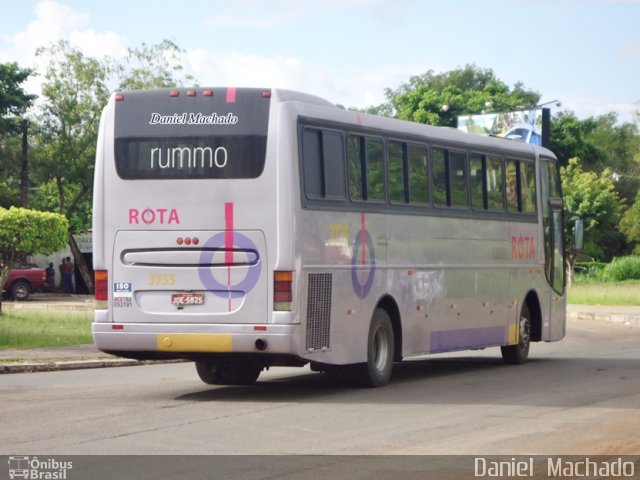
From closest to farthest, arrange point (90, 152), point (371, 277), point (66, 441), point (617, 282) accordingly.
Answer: point (66, 441)
point (371, 277)
point (90, 152)
point (617, 282)

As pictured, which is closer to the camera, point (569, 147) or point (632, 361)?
point (632, 361)

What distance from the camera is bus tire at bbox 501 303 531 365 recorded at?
70.5ft

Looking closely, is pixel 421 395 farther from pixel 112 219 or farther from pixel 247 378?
pixel 112 219

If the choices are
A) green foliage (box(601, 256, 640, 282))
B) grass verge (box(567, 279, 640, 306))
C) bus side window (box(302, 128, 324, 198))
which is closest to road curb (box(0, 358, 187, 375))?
bus side window (box(302, 128, 324, 198))

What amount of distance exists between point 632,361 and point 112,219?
1045cm

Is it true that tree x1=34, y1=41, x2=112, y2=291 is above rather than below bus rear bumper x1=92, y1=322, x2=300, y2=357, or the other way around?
above

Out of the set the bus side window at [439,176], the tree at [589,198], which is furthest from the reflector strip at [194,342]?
the tree at [589,198]

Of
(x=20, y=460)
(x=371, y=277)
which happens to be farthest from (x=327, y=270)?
(x=20, y=460)

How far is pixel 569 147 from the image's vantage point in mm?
Result: 81500

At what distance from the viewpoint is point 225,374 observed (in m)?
16.9
